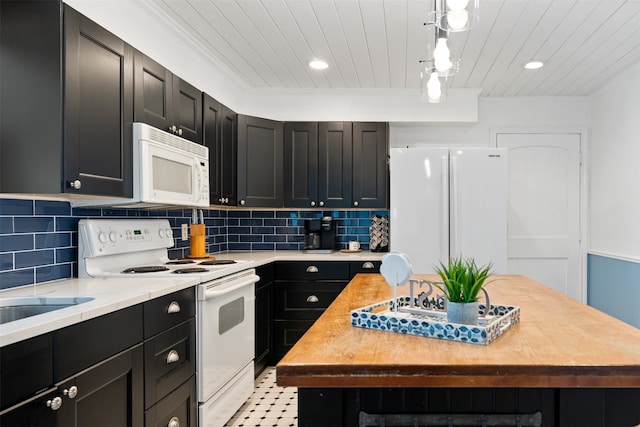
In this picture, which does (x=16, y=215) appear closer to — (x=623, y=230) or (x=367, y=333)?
(x=367, y=333)

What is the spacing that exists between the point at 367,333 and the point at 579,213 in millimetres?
3975

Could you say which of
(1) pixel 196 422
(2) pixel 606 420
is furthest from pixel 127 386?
(2) pixel 606 420

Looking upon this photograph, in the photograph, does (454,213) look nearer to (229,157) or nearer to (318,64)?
(318,64)

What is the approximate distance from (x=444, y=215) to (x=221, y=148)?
182cm

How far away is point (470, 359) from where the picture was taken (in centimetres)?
107

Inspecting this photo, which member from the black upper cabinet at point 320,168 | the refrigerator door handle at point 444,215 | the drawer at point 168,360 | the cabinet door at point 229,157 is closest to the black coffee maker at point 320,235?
the black upper cabinet at point 320,168

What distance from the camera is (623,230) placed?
12.5 feet

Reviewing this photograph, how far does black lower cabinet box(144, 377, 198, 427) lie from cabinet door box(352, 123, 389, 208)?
7.45 feet

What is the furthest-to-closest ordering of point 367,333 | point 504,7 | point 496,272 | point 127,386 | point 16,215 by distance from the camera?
point 496,272 < point 504,7 < point 16,215 < point 127,386 < point 367,333

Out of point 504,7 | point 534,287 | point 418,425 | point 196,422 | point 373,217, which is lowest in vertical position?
point 196,422

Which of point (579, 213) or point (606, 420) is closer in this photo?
point (606, 420)

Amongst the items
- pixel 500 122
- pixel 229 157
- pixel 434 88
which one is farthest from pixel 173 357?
pixel 500 122

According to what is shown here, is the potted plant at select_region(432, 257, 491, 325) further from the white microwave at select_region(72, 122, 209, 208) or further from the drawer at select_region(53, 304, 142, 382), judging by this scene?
the white microwave at select_region(72, 122, 209, 208)

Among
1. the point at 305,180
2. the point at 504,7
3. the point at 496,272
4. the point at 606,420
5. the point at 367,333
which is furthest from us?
the point at 305,180
